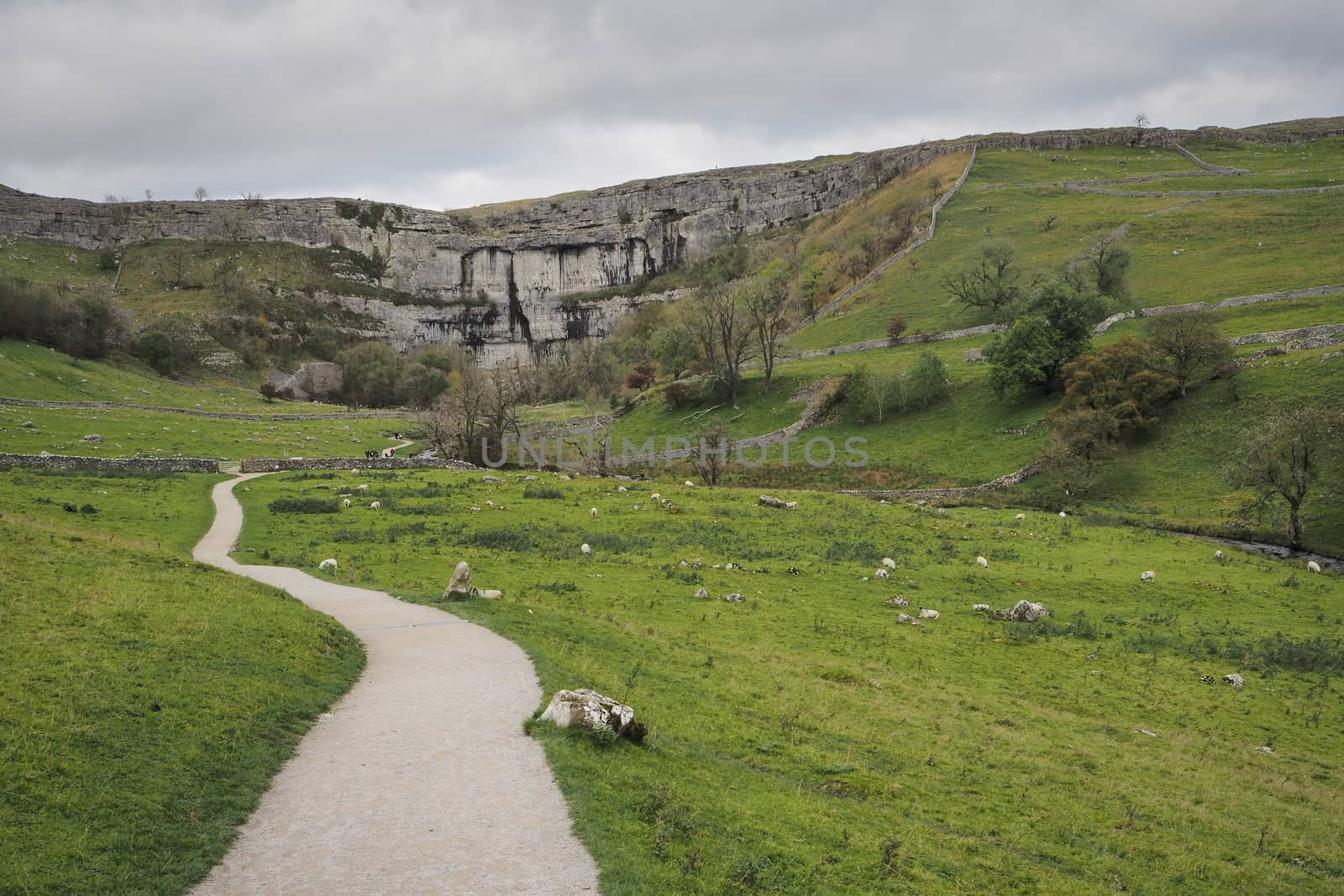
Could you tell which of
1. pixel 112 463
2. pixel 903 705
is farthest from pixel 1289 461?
pixel 112 463

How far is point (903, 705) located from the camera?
653 inches

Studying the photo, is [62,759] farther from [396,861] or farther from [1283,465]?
[1283,465]

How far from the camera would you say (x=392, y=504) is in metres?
37.9

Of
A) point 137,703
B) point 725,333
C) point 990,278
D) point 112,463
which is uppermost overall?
point 990,278

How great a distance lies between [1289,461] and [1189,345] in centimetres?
1848

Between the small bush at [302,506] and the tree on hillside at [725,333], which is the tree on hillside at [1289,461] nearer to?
the small bush at [302,506]

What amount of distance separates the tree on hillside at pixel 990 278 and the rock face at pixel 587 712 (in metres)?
77.7

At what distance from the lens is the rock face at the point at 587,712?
1162cm

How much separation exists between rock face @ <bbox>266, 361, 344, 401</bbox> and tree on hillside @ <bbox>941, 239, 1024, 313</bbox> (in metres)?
103

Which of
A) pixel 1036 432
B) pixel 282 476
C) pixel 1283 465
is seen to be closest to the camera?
pixel 1283 465

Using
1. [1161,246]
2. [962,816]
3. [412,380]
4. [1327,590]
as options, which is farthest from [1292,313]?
[412,380]

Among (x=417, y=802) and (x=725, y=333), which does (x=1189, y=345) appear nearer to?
(x=725, y=333)

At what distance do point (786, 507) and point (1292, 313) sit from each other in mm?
51277

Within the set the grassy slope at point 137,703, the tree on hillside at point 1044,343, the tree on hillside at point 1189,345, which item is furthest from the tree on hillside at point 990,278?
the grassy slope at point 137,703
